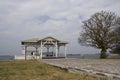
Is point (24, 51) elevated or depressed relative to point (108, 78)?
elevated

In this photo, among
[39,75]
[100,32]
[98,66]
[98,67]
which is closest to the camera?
[39,75]

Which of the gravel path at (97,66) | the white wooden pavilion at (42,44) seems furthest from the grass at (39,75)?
the white wooden pavilion at (42,44)

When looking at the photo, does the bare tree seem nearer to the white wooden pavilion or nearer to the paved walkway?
the white wooden pavilion

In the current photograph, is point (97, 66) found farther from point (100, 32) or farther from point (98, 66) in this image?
point (100, 32)

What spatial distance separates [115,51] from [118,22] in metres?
5.46

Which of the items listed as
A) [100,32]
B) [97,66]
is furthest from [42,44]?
[97,66]

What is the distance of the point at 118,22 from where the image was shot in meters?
47.1

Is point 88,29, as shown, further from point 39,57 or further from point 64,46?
point 39,57

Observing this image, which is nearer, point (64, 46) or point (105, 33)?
point (105, 33)

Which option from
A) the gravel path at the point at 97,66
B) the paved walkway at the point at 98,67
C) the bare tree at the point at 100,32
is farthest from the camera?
the bare tree at the point at 100,32

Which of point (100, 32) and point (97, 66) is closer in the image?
point (97, 66)

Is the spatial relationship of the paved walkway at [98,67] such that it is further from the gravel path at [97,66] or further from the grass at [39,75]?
the grass at [39,75]

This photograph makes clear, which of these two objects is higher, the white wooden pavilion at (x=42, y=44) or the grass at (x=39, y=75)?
the white wooden pavilion at (x=42, y=44)

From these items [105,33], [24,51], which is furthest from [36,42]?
[105,33]
